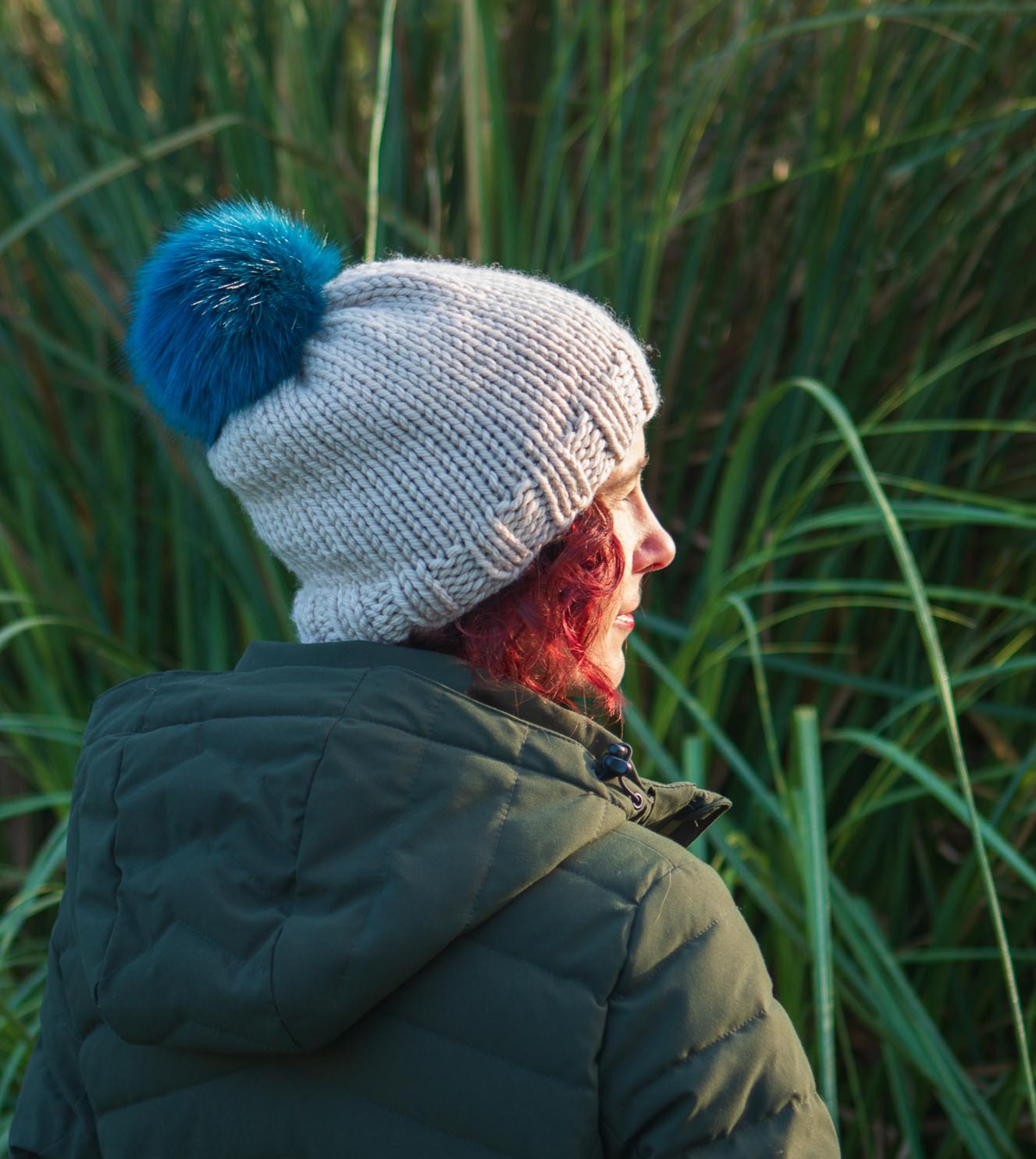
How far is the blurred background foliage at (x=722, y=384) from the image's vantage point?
141 cm

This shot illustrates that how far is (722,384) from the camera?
1.88 metres

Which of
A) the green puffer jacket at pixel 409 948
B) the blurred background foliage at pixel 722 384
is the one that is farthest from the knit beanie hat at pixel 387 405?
the blurred background foliage at pixel 722 384

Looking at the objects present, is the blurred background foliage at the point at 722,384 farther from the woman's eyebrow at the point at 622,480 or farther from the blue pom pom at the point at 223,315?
the blue pom pom at the point at 223,315

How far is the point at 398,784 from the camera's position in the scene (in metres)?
0.71

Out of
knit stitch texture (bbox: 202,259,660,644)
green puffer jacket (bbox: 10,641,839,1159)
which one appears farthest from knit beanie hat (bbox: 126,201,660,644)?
green puffer jacket (bbox: 10,641,839,1159)

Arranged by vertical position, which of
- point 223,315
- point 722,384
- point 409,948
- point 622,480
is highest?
point 223,315

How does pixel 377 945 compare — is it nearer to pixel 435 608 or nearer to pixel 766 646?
pixel 435 608

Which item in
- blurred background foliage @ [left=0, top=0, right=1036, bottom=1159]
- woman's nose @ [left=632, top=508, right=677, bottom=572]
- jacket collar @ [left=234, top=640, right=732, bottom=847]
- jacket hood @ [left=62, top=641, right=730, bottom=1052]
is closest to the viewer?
jacket hood @ [left=62, top=641, right=730, bottom=1052]

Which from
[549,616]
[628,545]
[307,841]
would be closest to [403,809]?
[307,841]

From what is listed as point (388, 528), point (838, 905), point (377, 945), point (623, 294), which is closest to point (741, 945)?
point (377, 945)

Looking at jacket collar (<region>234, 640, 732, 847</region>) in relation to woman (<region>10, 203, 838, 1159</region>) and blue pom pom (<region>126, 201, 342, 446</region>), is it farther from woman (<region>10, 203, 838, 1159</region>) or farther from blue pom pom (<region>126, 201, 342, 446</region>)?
blue pom pom (<region>126, 201, 342, 446</region>)

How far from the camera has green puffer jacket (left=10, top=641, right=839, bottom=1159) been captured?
2.26 ft

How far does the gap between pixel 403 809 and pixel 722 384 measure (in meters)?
1.32

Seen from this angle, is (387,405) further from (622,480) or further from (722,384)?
(722,384)
